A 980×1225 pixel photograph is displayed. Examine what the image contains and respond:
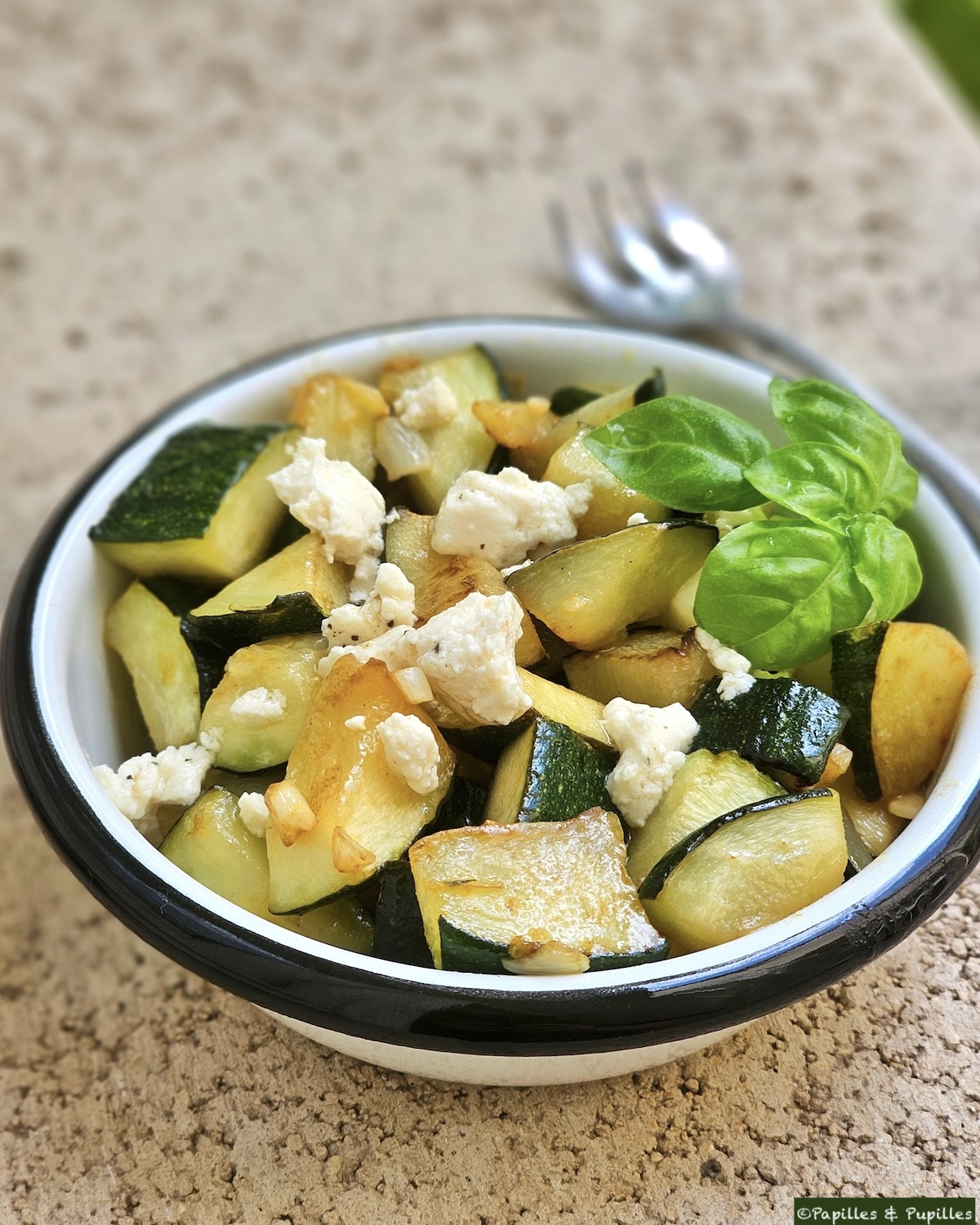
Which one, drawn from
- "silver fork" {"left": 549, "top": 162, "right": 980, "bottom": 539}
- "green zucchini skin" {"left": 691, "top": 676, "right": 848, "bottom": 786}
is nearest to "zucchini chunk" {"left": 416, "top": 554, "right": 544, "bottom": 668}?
"green zucchini skin" {"left": 691, "top": 676, "right": 848, "bottom": 786}

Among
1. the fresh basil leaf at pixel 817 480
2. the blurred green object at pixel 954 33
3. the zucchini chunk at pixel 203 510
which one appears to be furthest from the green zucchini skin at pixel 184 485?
the blurred green object at pixel 954 33

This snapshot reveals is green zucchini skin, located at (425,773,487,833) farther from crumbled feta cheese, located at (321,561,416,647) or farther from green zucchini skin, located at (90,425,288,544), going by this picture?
green zucchini skin, located at (90,425,288,544)

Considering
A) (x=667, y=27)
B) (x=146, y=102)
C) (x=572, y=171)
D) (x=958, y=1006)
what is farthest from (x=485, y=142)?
(x=958, y=1006)

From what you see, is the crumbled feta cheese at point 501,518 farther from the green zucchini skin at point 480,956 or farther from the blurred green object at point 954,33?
the blurred green object at point 954,33

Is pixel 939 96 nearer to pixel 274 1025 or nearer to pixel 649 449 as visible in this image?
pixel 649 449

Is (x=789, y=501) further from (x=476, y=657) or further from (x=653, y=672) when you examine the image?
(x=476, y=657)

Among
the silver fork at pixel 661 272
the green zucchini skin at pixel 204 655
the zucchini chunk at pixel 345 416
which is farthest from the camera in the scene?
the silver fork at pixel 661 272
